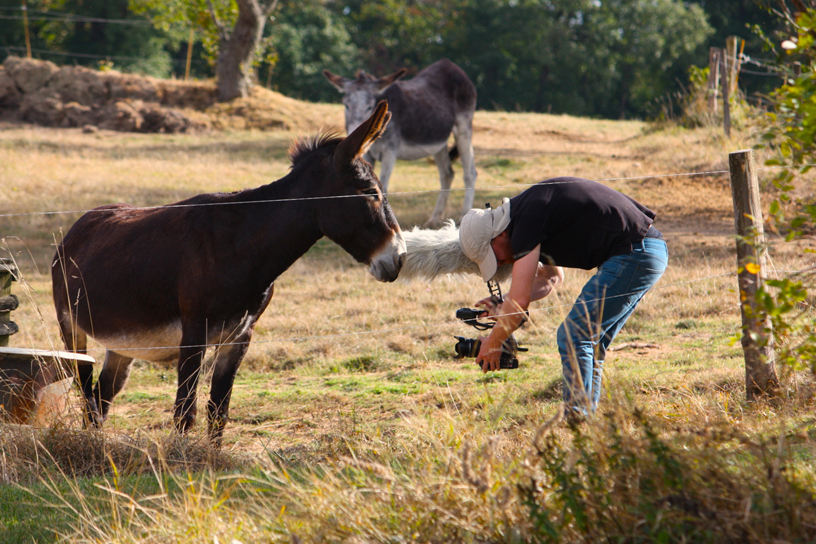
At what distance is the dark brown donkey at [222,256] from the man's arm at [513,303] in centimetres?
67

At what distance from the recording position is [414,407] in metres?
4.60

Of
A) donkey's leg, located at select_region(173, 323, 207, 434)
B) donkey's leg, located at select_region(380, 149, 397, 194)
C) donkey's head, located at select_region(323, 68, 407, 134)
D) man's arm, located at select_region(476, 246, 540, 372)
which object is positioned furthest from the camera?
donkey's head, located at select_region(323, 68, 407, 134)

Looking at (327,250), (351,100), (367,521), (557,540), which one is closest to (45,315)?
(327,250)

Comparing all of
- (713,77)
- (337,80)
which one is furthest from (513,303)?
(713,77)

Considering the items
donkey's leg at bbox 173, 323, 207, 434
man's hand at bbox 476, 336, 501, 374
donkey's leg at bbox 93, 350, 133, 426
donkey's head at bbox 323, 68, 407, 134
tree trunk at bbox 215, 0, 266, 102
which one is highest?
Result: tree trunk at bbox 215, 0, 266, 102

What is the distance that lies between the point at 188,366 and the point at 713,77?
14283 mm

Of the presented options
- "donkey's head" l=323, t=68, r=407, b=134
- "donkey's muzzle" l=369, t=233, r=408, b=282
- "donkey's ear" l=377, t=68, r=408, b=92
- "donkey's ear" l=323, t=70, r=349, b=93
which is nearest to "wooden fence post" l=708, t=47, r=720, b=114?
"donkey's ear" l=377, t=68, r=408, b=92

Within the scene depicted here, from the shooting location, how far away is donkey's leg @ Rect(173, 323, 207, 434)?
3973 millimetres

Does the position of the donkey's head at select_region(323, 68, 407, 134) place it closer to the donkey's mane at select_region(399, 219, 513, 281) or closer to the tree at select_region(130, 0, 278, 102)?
the donkey's mane at select_region(399, 219, 513, 281)

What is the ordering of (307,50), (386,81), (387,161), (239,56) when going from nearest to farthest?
(387,161)
(386,81)
(239,56)
(307,50)

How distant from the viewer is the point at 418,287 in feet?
26.1

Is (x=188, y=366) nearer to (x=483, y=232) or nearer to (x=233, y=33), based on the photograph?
(x=483, y=232)

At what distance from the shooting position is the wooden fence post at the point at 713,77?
1434cm

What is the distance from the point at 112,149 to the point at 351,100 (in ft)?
26.7
